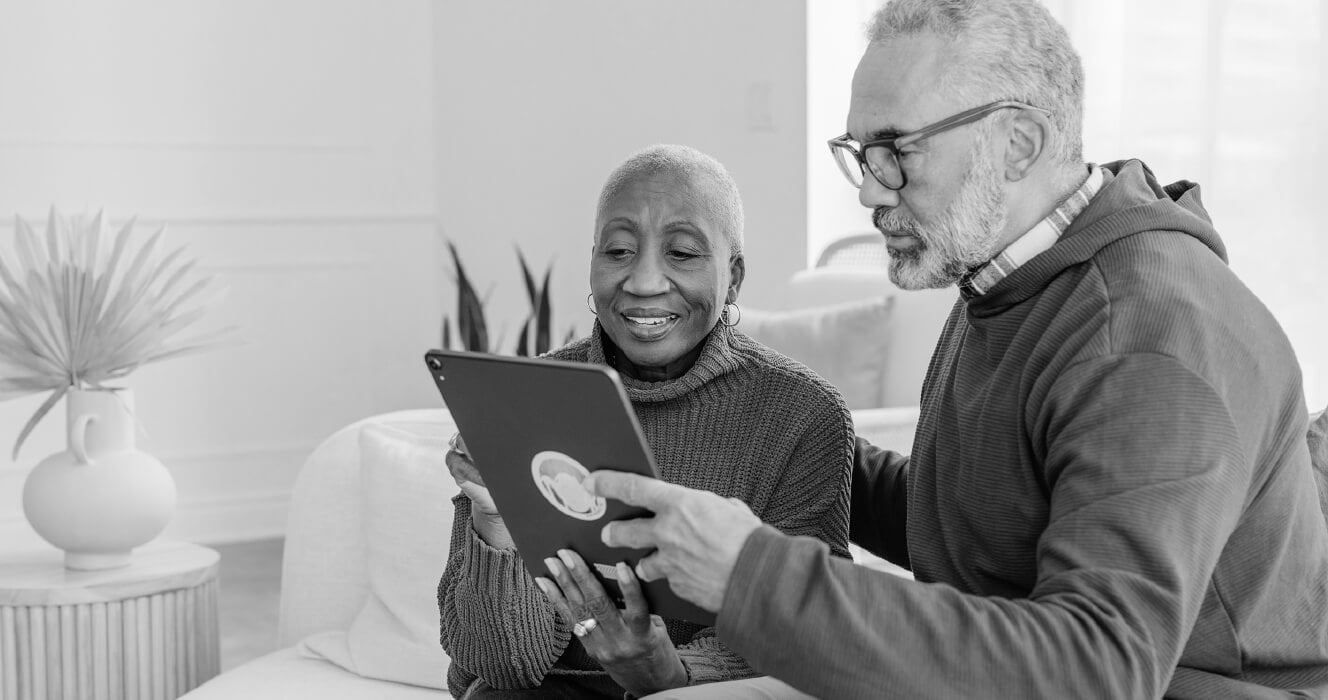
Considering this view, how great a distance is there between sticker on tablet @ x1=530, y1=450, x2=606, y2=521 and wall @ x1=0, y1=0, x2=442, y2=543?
10.3 feet

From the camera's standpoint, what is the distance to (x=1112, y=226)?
1.21 m

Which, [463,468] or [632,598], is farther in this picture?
[463,468]

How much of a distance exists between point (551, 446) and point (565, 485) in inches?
1.5

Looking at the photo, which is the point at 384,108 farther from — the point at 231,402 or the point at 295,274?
the point at 231,402

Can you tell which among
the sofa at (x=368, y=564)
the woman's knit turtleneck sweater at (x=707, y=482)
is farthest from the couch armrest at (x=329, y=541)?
the woman's knit turtleneck sweater at (x=707, y=482)

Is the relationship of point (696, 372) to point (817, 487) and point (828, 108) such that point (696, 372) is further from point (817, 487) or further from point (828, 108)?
point (828, 108)

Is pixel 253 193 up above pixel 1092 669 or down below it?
above

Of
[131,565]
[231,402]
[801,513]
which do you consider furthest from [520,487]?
[231,402]

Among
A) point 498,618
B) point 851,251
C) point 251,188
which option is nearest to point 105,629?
point 498,618

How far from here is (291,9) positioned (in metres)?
4.50

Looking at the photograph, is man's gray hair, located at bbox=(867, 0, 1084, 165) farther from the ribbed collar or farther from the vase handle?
the vase handle

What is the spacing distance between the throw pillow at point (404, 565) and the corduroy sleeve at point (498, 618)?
399mm

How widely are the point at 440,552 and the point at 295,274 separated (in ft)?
9.19

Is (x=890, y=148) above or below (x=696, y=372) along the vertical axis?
above
